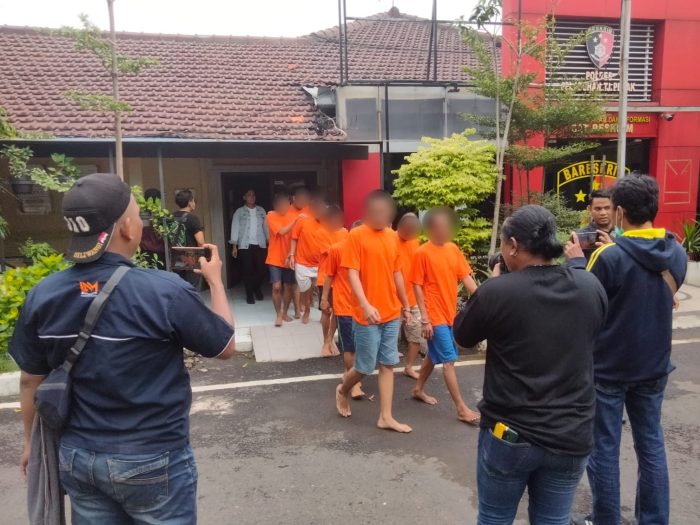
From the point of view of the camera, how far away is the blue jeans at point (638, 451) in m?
2.77

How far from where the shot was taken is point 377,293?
4.30 m

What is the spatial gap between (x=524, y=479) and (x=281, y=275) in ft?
18.5

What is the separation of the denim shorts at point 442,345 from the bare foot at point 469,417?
414mm

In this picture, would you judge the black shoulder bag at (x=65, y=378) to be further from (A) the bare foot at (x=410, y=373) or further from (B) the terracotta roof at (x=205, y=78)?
(B) the terracotta roof at (x=205, y=78)

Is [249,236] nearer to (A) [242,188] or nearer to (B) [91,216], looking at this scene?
(A) [242,188]

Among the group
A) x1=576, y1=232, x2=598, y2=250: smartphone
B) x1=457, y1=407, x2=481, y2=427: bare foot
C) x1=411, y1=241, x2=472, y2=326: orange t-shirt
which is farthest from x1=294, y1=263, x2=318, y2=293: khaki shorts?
x1=576, y1=232, x2=598, y2=250: smartphone

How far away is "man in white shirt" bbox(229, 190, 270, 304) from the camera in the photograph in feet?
28.6

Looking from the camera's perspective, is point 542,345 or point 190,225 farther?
point 190,225

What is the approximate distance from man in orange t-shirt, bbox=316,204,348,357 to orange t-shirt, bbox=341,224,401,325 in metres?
1.58

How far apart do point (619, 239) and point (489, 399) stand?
117cm

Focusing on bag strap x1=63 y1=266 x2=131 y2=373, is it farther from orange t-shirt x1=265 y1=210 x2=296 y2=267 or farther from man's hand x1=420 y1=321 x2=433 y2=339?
orange t-shirt x1=265 y1=210 x2=296 y2=267

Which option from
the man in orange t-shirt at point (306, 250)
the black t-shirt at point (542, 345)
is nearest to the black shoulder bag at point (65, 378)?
the black t-shirt at point (542, 345)

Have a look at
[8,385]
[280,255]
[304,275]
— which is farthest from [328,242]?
[8,385]

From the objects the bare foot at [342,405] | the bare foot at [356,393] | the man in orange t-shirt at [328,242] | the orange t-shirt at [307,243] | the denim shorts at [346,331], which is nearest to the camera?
the bare foot at [342,405]
